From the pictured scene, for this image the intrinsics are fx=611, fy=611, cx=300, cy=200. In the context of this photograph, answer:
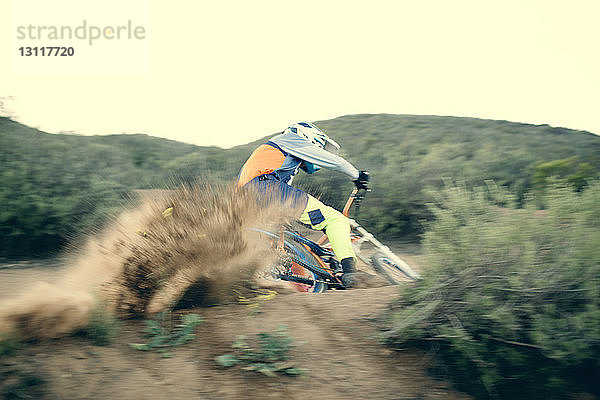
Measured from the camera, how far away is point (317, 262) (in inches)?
246

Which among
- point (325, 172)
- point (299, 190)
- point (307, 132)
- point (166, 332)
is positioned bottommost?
point (166, 332)

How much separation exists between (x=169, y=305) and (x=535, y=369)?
277 centimetres

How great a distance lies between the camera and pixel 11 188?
10.2 m

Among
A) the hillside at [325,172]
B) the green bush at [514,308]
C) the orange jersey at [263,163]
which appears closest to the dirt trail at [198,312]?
the green bush at [514,308]

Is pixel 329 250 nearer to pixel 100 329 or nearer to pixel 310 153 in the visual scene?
pixel 310 153

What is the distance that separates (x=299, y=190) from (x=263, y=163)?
17.8 inches

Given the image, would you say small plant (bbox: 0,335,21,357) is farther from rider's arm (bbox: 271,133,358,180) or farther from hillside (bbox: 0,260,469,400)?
rider's arm (bbox: 271,133,358,180)

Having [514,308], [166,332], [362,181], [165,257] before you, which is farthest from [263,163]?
[514,308]

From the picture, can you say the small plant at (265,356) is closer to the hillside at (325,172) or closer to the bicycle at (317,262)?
the bicycle at (317,262)

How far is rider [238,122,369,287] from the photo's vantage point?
19.7 ft

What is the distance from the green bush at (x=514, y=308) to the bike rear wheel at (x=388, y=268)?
64.6 inches

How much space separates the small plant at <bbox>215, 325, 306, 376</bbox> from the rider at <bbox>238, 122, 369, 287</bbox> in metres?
1.73

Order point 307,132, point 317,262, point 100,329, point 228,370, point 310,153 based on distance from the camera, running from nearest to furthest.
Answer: point 228,370 → point 100,329 → point 310,153 → point 317,262 → point 307,132

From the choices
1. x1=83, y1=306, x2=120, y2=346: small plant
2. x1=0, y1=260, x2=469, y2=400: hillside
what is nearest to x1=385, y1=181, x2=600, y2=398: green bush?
x1=0, y1=260, x2=469, y2=400: hillside
